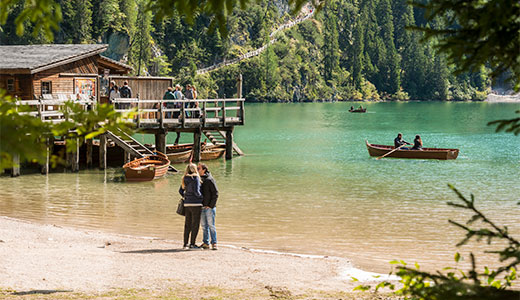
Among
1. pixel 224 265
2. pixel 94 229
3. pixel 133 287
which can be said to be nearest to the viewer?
pixel 133 287

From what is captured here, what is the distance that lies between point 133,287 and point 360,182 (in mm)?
A: 22601

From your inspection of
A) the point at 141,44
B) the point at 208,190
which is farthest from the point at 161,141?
the point at 141,44

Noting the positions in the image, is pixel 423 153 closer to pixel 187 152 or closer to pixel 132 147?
pixel 187 152

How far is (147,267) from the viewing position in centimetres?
1342

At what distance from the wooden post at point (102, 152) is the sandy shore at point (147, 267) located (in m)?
15.8

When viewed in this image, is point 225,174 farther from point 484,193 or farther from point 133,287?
point 133,287

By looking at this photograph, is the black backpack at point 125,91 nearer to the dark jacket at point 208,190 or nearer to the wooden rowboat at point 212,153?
the wooden rowboat at point 212,153

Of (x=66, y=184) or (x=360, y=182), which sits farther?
(x=360, y=182)

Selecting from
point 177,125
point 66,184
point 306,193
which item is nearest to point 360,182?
point 306,193

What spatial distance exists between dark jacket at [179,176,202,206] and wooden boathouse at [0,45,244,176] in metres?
17.6

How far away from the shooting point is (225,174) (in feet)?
115

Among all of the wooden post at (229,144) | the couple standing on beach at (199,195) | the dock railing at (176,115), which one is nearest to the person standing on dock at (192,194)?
the couple standing on beach at (199,195)

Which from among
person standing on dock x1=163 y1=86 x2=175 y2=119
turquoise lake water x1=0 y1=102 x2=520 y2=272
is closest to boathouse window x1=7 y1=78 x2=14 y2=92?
turquoise lake water x1=0 y1=102 x2=520 y2=272

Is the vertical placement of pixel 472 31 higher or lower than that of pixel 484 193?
higher
